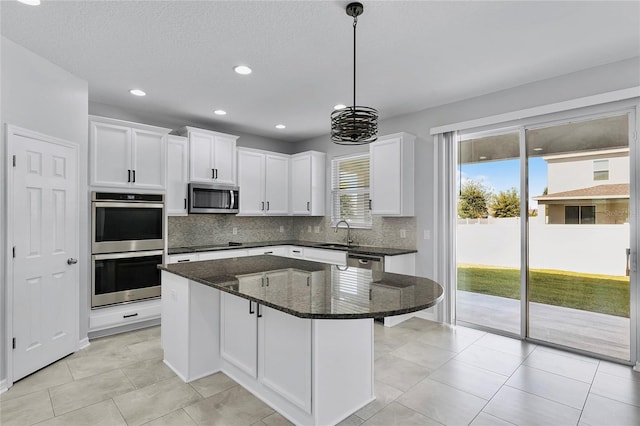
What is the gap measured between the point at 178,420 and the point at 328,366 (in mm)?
1067

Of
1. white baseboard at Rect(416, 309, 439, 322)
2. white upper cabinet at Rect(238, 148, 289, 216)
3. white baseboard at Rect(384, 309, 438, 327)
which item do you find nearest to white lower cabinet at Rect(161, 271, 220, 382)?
white baseboard at Rect(384, 309, 438, 327)

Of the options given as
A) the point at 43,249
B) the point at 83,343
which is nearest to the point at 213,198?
the point at 43,249

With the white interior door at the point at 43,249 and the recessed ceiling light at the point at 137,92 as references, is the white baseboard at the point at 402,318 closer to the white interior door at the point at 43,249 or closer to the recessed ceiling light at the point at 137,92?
the white interior door at the point at 43,249

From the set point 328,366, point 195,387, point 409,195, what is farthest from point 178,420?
point 409,195

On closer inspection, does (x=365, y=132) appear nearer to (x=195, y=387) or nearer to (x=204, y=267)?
(x=204, y=267)

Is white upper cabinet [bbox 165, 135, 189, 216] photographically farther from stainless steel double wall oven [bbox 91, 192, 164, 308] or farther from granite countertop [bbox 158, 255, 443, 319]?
granite countertop [bbox 158, 255, 443, 319]

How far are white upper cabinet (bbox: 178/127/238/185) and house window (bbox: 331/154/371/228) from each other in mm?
1689

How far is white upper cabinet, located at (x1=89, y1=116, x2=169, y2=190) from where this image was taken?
3.65 meters

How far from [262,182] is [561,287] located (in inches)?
165

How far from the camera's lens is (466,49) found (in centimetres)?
279

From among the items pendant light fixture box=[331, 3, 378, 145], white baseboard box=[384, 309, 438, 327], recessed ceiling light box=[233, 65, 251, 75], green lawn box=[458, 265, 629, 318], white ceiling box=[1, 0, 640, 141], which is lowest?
white baseboard box=[384, 309, 438, 327]

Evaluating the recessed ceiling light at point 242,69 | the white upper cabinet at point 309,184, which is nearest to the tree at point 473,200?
the white upper cabinet at point 309,184

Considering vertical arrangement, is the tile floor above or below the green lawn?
below

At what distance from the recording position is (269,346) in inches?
91.0
